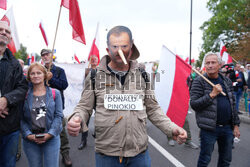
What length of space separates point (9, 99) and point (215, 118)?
8.44 ft

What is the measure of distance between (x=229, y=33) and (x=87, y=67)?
28295 mm

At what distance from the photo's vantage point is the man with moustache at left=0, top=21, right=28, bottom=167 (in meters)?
2.27

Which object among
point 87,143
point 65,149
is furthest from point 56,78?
point 87,143

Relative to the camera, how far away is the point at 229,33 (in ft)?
91.7

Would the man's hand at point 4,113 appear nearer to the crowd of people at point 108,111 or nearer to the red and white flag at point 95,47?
the crowd of people at point 108,111

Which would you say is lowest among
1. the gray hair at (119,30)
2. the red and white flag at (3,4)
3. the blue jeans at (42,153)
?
the blue jeans at (42,153)

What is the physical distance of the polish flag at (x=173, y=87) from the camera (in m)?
3.06

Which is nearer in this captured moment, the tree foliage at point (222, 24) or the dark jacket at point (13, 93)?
the dark jacket at point (13, 93)

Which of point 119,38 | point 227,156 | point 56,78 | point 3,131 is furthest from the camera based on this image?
point 56,78

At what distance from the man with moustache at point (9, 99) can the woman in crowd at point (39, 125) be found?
127 mm

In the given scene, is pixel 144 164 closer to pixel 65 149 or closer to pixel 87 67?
pixel 65 149

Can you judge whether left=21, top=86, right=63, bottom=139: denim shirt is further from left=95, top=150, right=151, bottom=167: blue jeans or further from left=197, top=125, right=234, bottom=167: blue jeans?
left=197, top=125, right=234, bottom=167: blue jeans

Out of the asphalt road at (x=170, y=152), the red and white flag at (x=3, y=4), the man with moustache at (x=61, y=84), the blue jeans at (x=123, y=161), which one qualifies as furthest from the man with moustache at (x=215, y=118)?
the red and white flag at (x=3, y=4)

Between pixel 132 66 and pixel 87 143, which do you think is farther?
pixel 87 143
